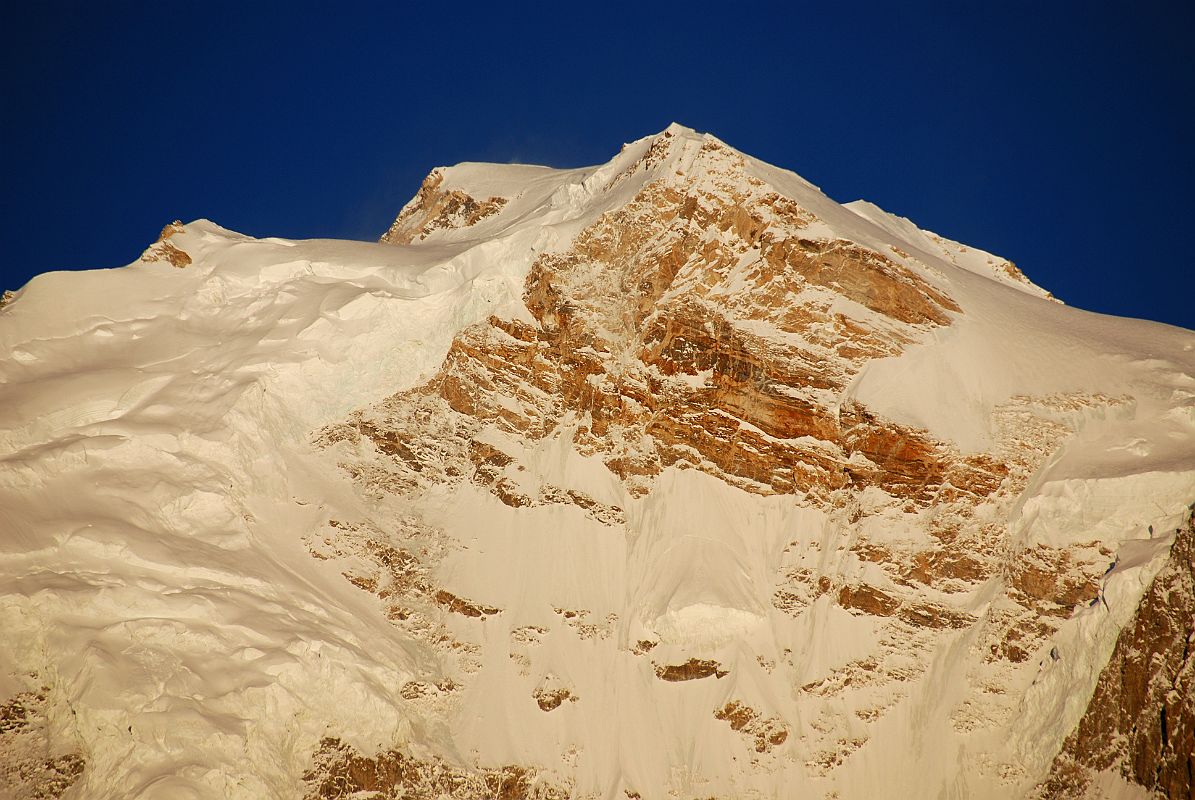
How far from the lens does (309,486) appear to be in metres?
81.9

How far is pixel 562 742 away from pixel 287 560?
20938 millimetres

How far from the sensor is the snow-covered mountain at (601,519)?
70.0 meters

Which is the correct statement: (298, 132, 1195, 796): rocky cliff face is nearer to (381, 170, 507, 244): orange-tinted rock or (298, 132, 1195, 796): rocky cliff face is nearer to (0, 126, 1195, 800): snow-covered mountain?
(0, 126, 1195, 800): snow-covered mountain

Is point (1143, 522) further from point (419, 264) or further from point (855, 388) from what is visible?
point (419, 264)

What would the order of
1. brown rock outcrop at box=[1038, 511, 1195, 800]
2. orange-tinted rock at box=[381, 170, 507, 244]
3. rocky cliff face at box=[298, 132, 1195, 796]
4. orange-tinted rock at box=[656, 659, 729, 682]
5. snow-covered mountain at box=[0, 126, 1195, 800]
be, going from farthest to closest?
orange-tinted rock at box=[381, 170, 507, 244], orange-tinted rock at box=[656, 659, 729, 682], rocky cliff face at box=[298, 132, 1195, 796], snow-covered mountain at box=[0, 126, 1195, 800], brown rock outcrop at box=[1038, 511, 1195, 800]

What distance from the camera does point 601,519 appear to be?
87.2 metres

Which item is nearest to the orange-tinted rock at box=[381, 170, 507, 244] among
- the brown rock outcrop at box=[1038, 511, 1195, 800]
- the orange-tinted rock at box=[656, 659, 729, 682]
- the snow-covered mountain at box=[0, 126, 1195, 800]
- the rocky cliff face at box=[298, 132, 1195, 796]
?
the snow-covered mountain at box=[0, 126, 1195, 800]

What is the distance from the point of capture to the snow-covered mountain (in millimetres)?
70000

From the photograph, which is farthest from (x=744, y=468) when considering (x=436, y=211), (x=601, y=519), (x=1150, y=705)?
(x=436, y=211)

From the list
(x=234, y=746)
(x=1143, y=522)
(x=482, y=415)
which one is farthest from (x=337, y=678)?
(x=1143, y=522)

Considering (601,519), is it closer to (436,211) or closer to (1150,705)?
(1150,705)

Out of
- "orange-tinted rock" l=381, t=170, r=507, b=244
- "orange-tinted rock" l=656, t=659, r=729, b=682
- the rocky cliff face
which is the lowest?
"orange-tinted rock" l=656, t=659, r=729, b=682

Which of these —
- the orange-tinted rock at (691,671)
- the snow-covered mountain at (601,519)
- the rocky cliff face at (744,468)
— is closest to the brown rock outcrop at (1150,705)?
the snow-covered mountain at (601,519)

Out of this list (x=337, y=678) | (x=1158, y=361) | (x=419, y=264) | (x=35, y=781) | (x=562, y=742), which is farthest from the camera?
(x=419, y=264)
